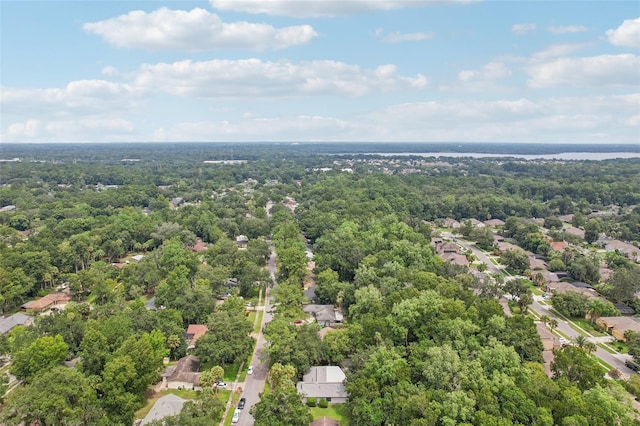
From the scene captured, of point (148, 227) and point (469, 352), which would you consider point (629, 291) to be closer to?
point (469, 352)

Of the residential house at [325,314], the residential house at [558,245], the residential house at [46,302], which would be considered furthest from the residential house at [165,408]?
the residential house at [558,245]

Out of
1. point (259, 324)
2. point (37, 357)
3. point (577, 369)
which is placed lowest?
point (259, 324)

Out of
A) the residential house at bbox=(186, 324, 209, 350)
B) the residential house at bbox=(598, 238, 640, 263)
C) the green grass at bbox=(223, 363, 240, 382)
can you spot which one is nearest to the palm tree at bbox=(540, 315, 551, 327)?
the green grass at bbox=(223, 363, 240, 382)

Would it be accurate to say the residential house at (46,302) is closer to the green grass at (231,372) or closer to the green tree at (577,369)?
the green grass at (231,372)

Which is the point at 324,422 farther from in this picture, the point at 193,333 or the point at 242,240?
the point at 242,240

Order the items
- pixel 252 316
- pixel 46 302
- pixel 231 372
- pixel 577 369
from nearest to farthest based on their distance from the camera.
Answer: pixel 577 369, pixel 231 372, pixel 252 316, pixel 46 302

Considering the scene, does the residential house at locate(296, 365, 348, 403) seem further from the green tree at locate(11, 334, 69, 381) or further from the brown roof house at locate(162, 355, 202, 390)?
the green tree at locate(11, 334, 69, 381)

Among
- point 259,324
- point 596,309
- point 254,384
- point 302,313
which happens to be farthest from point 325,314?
point 596,309
